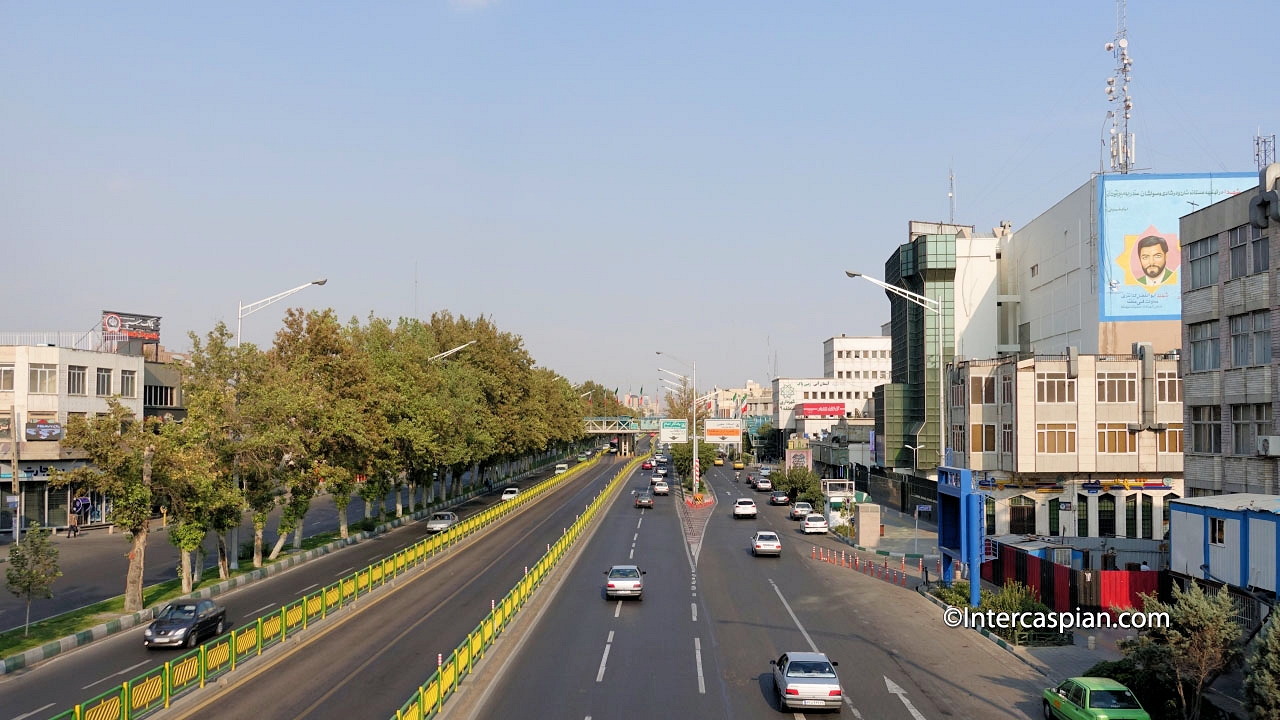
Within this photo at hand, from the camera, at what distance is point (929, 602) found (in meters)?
35.0

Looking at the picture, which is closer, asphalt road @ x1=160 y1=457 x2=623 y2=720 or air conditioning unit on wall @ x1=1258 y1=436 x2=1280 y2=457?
asphalt road @ x1=160 y1=457 x2=623 y2=720

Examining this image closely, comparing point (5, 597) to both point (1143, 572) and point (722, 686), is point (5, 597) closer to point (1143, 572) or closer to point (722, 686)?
point (722, 686)

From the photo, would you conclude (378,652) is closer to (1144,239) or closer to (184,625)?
(184,625)

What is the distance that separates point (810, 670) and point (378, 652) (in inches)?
481

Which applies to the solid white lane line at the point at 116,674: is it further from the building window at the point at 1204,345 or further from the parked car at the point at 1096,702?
the building window at the point at 1204,345

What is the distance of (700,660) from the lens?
25203 millimetres

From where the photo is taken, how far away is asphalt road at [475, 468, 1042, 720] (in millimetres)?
20922

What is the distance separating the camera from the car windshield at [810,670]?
20.3m

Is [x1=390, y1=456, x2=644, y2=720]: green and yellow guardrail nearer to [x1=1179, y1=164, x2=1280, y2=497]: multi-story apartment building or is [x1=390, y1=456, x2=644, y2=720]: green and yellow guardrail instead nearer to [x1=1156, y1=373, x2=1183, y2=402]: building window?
[x1=1179, y1=164, x2=1280, y2=497]: multi-story apartment building

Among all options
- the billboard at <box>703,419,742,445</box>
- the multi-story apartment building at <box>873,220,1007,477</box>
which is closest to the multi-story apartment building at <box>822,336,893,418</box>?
the billboard at <box>703,419,742,445</box>

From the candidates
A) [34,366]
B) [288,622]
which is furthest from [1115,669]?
[34,366]

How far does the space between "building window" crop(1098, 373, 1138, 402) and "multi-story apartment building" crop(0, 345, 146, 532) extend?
59.4 m

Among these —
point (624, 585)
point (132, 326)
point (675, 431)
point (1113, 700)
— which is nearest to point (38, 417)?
point (132, 326)

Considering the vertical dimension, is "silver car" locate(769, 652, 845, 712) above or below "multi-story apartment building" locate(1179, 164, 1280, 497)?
below
